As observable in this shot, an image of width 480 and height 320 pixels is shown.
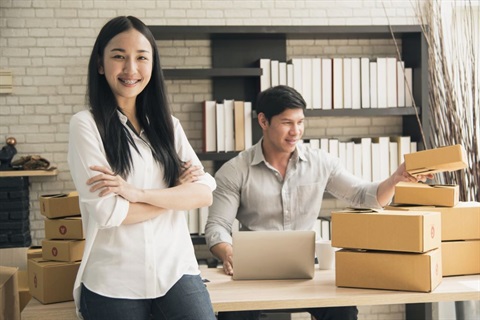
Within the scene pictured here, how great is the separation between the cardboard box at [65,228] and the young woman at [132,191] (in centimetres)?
37

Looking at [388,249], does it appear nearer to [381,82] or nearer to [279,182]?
[279,182]

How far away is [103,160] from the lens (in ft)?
7.52

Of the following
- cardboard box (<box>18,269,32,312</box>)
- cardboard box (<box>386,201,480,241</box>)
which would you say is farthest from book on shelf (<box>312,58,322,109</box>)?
cardboard box (<box>18,269,32,312</box>)

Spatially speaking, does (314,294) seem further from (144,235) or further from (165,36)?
(165,36)

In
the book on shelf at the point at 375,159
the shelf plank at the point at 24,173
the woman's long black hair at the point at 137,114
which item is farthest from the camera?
the book on shelf at the point at 375,159

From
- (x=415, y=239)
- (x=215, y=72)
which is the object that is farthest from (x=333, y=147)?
(x=415, y=239)

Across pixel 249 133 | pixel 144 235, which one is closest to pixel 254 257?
pixel 144 235

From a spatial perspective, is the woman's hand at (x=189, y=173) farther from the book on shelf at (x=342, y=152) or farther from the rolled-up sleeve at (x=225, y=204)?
the book on shelf at (x=342, y=152)

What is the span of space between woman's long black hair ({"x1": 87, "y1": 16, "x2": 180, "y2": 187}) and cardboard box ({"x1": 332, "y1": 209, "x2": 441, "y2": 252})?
69 centimetres

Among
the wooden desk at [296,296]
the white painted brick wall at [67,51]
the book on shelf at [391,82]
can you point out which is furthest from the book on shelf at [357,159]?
the wooden desk at [296,296]

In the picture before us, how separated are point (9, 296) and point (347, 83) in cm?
293

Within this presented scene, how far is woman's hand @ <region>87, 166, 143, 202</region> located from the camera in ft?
7.32

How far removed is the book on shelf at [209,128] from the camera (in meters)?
4.84

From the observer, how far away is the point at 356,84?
4.99 meters
